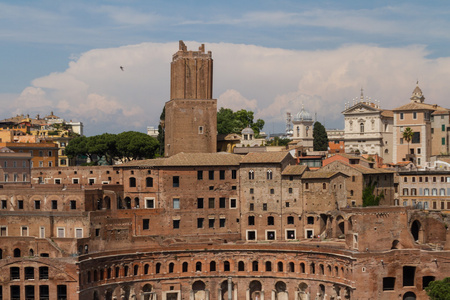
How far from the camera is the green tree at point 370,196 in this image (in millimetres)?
81500

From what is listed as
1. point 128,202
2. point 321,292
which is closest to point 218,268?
point 321,292

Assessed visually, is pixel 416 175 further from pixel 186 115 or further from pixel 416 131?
pixel 186 115

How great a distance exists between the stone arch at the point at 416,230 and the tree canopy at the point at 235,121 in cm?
4362

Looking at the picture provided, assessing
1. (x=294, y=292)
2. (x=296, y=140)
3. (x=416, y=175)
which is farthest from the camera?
(x=296, y=140)

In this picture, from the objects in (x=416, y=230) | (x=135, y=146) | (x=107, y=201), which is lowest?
(x=416, y=230)

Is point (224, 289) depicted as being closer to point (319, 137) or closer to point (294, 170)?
point (294, 170)

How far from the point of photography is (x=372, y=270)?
240 ft

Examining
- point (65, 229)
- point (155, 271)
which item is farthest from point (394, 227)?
point (65, 229)

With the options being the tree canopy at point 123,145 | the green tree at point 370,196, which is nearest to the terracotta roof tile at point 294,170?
the green tree at point 370,196

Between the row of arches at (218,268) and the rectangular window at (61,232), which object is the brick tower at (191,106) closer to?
the row of arches at (218,268)

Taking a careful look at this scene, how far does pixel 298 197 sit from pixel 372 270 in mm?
12377

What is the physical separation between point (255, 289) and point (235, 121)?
4560cm

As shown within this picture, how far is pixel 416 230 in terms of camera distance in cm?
8044

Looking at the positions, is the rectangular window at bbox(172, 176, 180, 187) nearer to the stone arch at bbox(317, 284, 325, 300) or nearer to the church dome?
the stone arch at bbox(317, 284, 325, 300)
